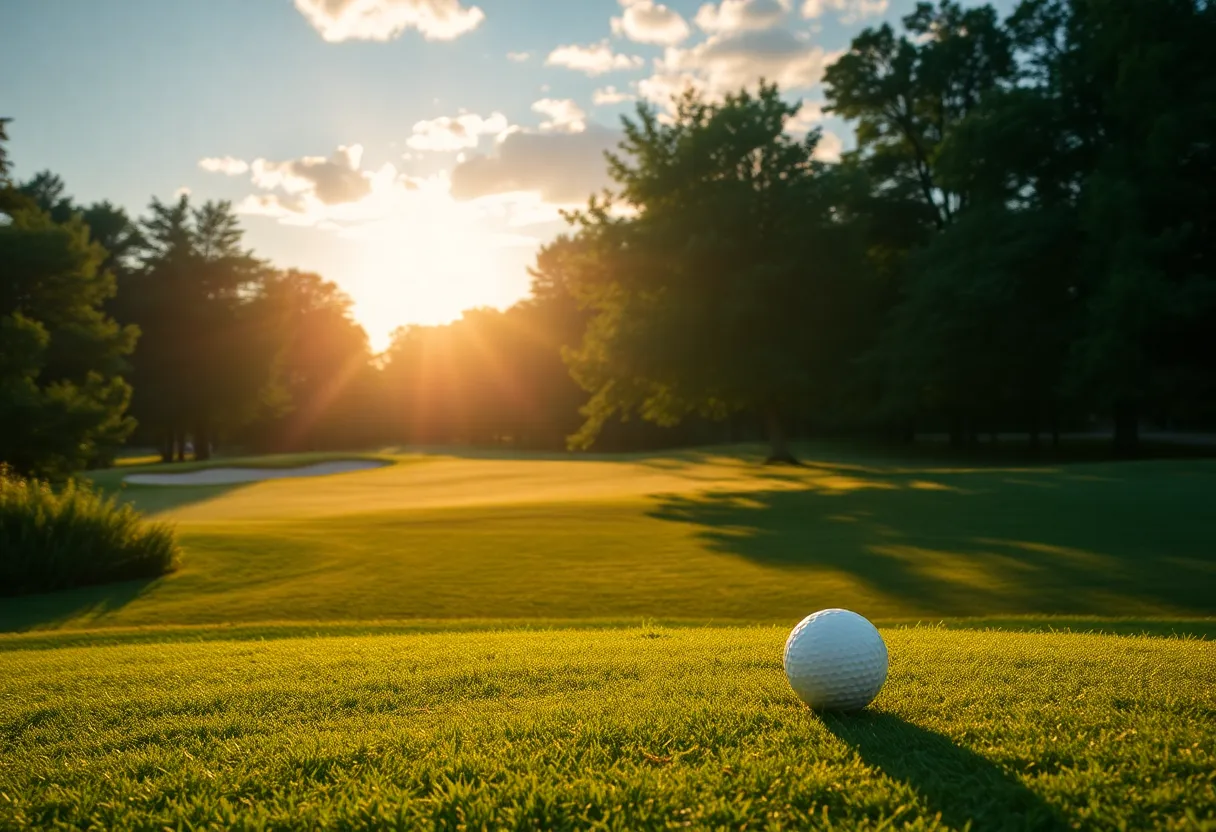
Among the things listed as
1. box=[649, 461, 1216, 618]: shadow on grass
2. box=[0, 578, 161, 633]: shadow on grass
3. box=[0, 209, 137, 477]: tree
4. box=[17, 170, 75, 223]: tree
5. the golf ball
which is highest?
box=[17, 170, 75, 223]: tree

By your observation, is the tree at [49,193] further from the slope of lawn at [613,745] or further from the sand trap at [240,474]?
the slope of lawn at [613,745]

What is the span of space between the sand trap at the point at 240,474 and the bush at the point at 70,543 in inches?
763

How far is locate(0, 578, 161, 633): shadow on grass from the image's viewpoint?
10.8 metres

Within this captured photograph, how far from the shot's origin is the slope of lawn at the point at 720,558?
11.2m

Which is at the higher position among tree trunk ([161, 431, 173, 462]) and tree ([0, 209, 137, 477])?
tree ([0, 209, 137, 477])

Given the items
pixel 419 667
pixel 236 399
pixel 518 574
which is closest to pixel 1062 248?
pixel 518 574

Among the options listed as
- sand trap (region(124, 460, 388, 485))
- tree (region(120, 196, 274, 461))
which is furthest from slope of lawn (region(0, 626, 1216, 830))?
tree (region(120, 196, 274, 461))

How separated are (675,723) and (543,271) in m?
82.1

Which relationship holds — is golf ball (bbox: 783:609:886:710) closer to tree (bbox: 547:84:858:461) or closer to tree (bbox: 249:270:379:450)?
tree (bbox: 547:84:858:461)

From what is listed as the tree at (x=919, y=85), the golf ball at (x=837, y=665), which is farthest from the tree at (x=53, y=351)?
the tree at (x=919, y=85)

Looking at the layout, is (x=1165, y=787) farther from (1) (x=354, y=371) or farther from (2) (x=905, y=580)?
(1) (x=354, y=371)

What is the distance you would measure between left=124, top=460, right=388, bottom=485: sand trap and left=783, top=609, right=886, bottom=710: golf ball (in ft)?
102

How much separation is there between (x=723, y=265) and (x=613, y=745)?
101 ft

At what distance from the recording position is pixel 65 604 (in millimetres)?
11789
